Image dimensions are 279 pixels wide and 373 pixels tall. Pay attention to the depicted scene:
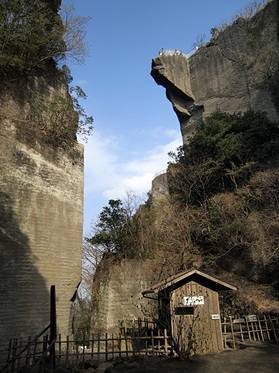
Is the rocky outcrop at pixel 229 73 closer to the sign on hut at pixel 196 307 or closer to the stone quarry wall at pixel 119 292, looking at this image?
the stone quarry wall at pixel 119 292

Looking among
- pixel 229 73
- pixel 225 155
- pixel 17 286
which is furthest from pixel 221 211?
pixel 229 73

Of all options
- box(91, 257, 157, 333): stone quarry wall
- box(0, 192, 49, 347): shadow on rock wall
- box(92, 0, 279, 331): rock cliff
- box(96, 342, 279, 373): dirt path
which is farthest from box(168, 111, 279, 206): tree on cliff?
box(0, 192, 49, 347): shadow on rock wall

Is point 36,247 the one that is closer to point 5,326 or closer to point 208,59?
point 5,326

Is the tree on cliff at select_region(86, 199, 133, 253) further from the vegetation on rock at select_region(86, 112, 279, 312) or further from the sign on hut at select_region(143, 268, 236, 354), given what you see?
the sign on hut at select_region(143, 268, 236, 354)

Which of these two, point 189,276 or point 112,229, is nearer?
point 189,276

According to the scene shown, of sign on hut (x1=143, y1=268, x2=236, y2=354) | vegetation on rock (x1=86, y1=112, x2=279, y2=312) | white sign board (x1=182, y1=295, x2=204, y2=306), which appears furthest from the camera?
vegetation on rock (x1=86, y1=112, x2=279, y2=312)

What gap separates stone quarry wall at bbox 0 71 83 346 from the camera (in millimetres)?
10180

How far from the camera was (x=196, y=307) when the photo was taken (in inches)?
355

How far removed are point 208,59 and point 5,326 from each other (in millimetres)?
26566

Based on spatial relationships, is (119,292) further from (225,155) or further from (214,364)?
(225,155)

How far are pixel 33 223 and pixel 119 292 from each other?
624cm

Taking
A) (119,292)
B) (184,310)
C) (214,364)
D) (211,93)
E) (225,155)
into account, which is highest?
(211,93)

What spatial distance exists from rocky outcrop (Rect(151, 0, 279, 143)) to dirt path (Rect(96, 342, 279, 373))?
16837 millimetres

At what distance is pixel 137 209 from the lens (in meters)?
19.2
